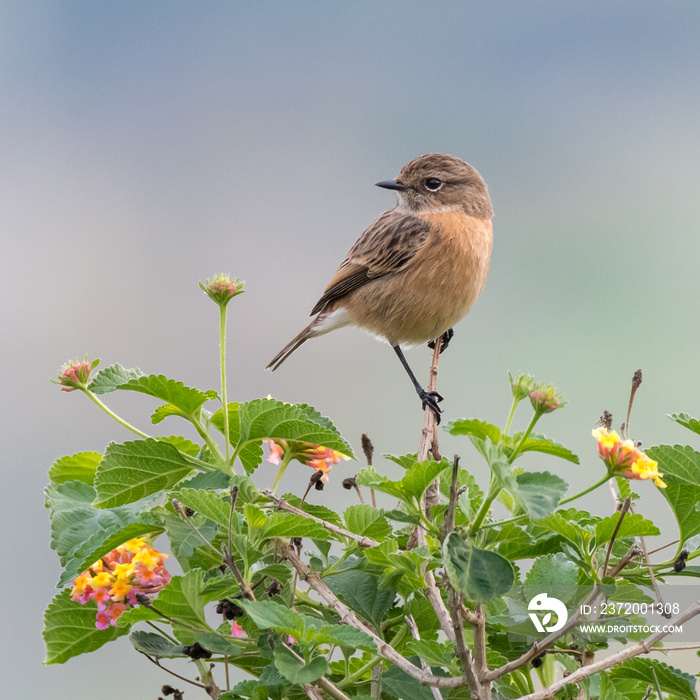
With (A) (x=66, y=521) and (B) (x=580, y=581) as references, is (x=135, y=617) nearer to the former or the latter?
(A) (x=66, y=521)

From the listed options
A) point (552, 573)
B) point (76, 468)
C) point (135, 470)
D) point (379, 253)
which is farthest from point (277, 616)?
point (379, 253)

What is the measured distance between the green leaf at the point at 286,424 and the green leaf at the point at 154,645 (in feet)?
1.46

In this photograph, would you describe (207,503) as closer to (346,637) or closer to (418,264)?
(346,637)

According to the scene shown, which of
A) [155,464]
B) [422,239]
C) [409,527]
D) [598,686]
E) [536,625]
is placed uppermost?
[422,239]

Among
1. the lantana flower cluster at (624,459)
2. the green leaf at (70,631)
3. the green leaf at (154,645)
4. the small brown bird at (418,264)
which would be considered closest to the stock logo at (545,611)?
the lantana flower cluster at (624,459)

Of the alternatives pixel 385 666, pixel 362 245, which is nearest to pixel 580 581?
pixel 385 666

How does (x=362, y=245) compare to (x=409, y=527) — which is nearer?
(x=409, y=527)

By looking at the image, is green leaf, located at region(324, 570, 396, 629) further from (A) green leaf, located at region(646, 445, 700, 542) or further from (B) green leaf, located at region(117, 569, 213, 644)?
(A) green leaf, located at region(646, 445, 700, 542)

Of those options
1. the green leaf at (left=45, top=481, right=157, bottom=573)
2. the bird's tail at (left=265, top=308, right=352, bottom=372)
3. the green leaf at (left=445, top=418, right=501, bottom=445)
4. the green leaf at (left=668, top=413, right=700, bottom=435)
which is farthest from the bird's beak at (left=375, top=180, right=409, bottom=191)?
the green leaf at (left=445, top=418, right=501, bottom=445)

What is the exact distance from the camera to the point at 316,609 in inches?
61.2

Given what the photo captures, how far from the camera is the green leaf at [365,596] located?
4.97 ft

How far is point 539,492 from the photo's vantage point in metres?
1.15

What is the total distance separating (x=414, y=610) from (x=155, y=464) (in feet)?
1.85

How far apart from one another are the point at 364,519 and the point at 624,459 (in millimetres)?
556
